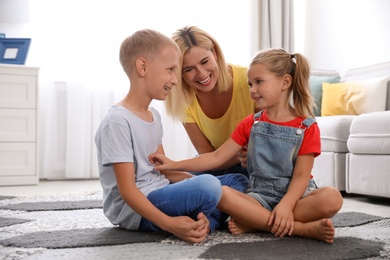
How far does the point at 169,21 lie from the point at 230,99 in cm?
226

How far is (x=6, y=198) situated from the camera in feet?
8.16

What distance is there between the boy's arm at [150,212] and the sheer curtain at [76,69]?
2406 mm

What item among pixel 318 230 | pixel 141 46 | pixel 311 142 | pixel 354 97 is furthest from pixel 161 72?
pixel 354 97

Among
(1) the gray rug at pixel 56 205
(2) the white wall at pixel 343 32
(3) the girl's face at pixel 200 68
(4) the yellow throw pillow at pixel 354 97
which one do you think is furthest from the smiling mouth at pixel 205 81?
(2) the white wall at pixel 343 32

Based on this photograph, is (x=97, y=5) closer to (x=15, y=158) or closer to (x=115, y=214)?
(x=15, y=158)

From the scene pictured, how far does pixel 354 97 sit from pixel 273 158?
1947mm

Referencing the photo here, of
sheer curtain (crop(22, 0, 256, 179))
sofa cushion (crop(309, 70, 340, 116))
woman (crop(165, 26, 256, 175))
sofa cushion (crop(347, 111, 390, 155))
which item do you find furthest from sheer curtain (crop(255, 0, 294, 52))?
woman (crop(165, 26, 256, 175))

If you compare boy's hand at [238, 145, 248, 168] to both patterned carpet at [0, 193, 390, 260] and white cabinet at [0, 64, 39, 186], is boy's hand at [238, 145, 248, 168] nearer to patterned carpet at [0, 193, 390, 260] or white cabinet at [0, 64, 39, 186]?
patterned carpet at [0, 193, 390, 260]

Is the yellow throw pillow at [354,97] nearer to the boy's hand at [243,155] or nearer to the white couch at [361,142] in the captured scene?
the white couch at [361,142]

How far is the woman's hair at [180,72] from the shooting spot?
5.88ft

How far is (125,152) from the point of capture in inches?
55.7

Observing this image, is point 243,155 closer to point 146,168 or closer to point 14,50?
point 146,168

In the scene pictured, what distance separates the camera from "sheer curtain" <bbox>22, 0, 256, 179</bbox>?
3.80 meters

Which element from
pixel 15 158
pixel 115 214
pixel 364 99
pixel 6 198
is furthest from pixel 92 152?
pixel 115 214
